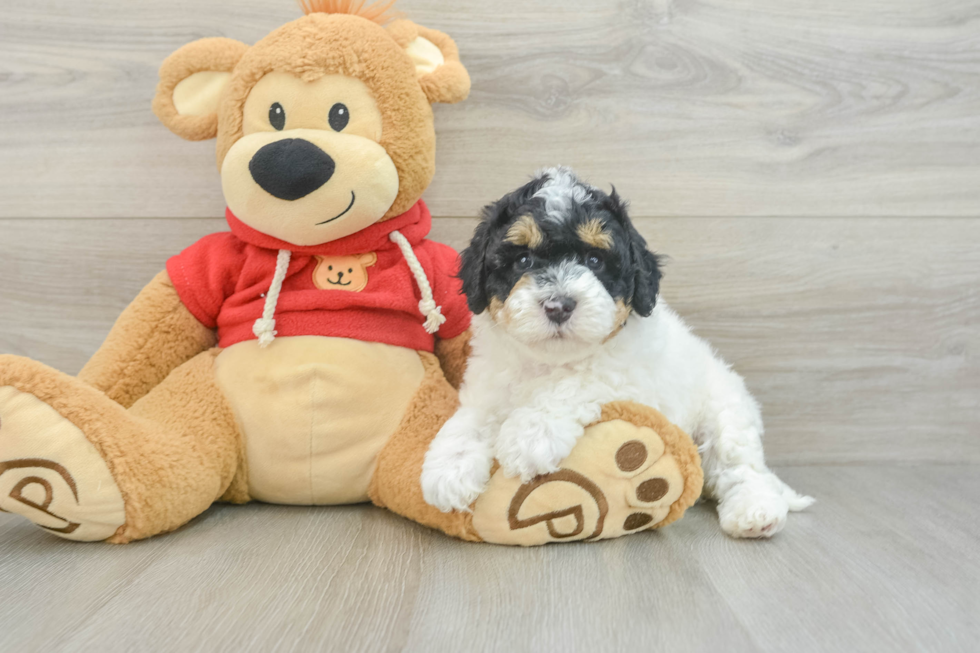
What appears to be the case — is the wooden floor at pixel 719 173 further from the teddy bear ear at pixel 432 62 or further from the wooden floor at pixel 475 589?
the wooden floor at pixel 475 589

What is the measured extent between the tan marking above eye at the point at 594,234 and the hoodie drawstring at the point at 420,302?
43cm

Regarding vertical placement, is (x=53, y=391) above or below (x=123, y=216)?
below

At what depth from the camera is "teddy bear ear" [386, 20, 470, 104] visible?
4.99ft

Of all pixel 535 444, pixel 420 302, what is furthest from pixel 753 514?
pixel 420 302

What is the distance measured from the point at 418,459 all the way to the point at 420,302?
1.17ft

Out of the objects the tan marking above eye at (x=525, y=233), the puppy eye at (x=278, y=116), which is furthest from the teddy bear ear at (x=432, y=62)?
the tan marking above eye at (x=525, y=233)

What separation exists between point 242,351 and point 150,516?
1.26 ft

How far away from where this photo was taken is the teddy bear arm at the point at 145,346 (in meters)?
1.48

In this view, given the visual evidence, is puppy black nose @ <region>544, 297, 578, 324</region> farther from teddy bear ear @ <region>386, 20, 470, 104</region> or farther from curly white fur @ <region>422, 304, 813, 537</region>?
teddy bear ear @ <region>386, 20, 470, 104</region>

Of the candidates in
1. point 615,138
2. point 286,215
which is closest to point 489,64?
point 615,138

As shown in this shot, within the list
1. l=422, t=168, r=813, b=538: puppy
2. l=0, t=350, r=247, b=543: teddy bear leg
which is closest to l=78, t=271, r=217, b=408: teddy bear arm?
l=0, t=350, r=247, b=543: teddy bear leg

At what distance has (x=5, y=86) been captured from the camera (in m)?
1.79

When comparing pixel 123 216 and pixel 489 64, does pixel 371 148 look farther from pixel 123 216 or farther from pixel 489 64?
pixel 123 216

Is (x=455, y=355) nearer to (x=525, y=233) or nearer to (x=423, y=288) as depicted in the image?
(x=423, y=288)
